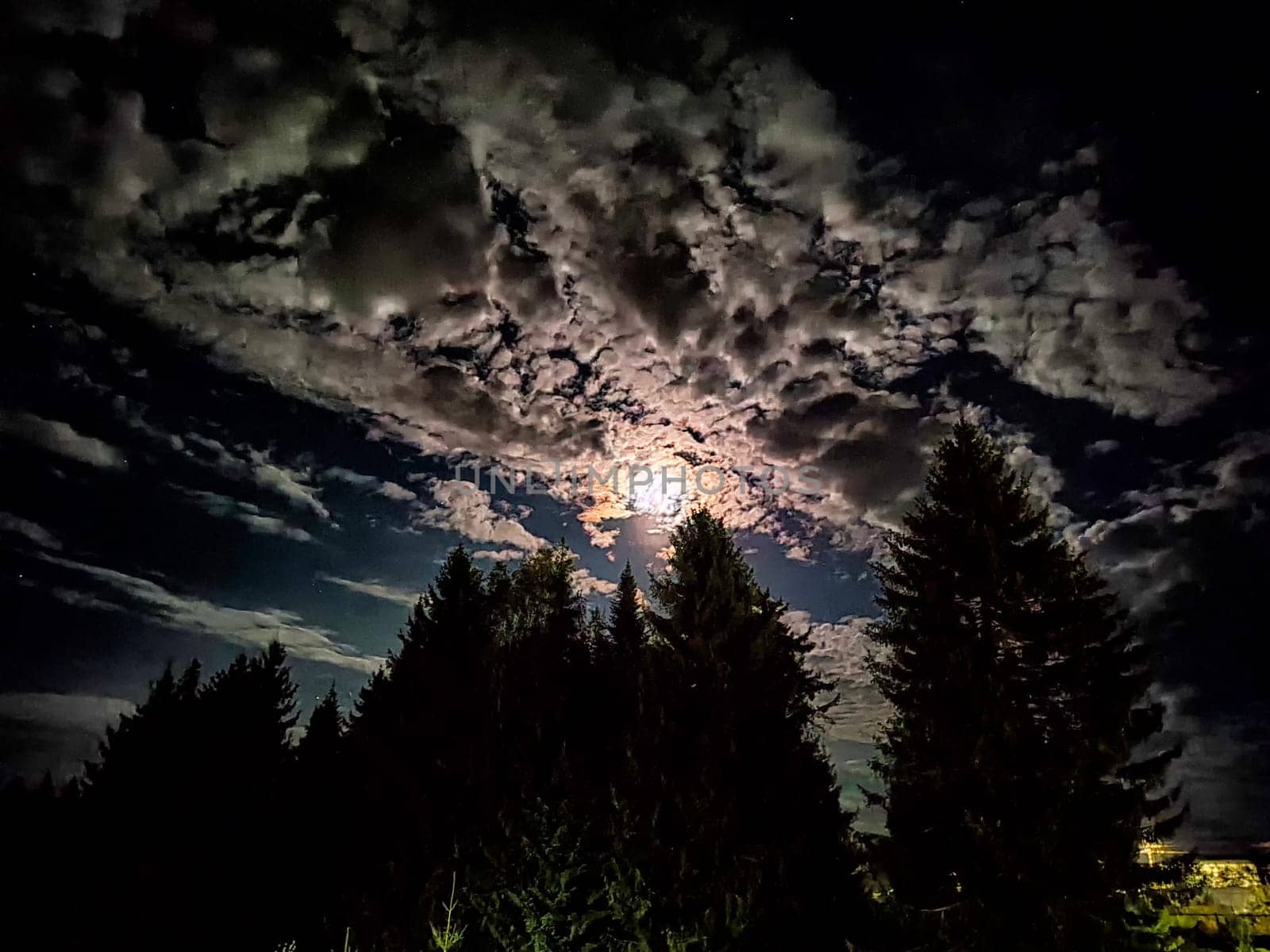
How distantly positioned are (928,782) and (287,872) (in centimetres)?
2770

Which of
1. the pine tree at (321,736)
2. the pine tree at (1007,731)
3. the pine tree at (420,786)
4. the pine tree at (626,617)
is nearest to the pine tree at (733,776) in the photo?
the pine tree at (1007,731)

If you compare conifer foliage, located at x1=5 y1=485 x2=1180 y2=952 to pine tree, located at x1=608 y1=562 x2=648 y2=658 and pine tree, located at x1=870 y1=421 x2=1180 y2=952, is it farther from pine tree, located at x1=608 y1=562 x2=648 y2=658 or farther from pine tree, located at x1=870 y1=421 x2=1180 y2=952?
pine tree, located at x1=608 y1=562 x2=648 y2=658

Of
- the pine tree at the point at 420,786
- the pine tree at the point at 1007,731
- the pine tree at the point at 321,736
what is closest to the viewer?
the pine tree at the point at 1007,731

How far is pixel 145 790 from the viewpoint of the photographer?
2861 centimetres

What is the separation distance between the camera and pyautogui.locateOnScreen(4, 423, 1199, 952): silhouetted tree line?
11586 millimetres

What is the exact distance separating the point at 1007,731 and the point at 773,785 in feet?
15.3

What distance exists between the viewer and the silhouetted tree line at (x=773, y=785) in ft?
38.0

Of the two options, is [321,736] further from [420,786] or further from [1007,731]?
[1007,731]

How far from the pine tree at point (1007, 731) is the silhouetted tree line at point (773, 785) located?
0.04m

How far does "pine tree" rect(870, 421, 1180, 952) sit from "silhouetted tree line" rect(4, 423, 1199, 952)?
0.14ft

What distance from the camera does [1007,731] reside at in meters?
12.2

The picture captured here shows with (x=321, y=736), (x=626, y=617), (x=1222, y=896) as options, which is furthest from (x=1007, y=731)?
(x=321, y=736)

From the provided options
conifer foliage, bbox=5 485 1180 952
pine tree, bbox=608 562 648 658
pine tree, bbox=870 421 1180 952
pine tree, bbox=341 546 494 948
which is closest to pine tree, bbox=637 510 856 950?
conifer foliage, bbox=5 485 1180 952

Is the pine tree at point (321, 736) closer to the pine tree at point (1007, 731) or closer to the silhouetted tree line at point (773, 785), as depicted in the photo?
the silhouetted tree line at point (773, 785)
